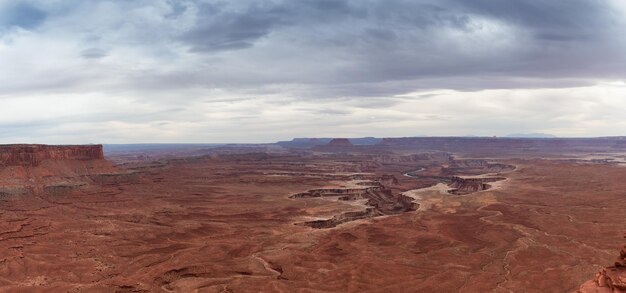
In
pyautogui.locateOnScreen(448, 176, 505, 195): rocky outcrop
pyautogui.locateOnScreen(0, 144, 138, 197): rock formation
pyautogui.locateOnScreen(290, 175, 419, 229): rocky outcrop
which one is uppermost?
pyautogui.locateOnScreen(0, 144, 138, 197): rock formation

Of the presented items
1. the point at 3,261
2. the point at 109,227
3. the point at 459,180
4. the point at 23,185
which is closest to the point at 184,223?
the point at 109,227

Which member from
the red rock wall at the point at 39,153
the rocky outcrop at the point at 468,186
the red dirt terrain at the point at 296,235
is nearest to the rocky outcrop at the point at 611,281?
the red dirt terrain at the point at 296,235

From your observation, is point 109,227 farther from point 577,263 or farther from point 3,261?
point 577,263

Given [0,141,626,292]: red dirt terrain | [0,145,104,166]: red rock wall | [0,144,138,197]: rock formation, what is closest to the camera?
[0,141,626,292]: red dirt terrain

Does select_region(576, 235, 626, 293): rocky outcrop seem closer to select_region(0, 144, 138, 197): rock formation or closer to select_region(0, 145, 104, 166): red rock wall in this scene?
select_region(0, 144, 138, 197): rock formation

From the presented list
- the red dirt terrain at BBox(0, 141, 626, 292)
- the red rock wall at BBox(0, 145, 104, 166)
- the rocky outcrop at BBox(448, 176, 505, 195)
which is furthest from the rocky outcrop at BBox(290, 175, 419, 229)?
the red rock wall at BBox(0, 145, 104, 166)

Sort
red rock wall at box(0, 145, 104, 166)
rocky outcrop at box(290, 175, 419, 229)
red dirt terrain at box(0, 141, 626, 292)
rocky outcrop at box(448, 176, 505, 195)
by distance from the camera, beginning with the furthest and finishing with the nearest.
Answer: rocky outcrop at box(448, 176, 505, 195) < red rock wall at box(0, 145, 104, 166) < rocky outcrop at box(290, 175, 419, 229) < red dirt terrain at box(0, 141, 626, 292)

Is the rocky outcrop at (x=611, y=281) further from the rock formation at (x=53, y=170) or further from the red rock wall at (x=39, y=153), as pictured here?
the red rock wall at (x=39, y=153)
